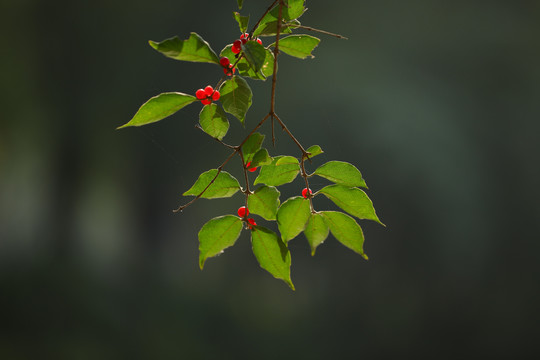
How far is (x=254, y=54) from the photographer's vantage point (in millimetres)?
332

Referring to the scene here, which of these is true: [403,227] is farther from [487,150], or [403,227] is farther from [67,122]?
[67,122]

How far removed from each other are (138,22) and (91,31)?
334mm

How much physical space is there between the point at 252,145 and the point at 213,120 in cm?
4

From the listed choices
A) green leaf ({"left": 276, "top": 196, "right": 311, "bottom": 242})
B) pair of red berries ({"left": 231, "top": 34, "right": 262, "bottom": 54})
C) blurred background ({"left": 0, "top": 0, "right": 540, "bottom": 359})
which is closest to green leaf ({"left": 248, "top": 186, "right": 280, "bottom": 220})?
green leaf ({"left": 276, "top": 196, "right": 311, "bottom": 242})

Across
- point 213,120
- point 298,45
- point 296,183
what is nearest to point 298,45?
point 298,45

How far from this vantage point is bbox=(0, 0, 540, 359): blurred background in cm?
308

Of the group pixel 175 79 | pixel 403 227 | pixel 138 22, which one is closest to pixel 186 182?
pixel 175 79

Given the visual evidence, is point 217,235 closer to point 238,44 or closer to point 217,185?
point 217,185

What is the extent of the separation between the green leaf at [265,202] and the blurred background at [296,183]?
259 cm

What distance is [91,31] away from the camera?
10.6 feet

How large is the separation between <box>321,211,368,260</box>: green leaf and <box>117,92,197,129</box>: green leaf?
0.15 meters

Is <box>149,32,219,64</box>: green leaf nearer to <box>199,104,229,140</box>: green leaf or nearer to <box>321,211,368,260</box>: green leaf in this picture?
<box>199,104,229,140</box>: green leaf

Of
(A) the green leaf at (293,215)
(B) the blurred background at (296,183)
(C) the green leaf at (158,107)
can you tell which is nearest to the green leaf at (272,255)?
(A) the green leaf at (293,215)

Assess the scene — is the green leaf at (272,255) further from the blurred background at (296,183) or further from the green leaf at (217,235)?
the blurred background at (296,183)
